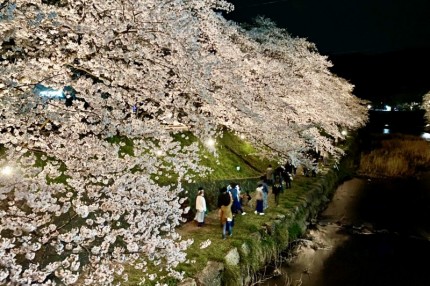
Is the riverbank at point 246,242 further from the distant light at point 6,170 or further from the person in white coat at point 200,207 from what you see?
the distant light at point 6,170

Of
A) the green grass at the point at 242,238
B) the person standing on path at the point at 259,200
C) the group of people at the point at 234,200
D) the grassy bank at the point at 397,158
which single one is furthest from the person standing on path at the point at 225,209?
the grassy bank at the point at 397,158

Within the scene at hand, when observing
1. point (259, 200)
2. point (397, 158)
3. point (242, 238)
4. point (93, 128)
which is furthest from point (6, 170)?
point (397, 158)

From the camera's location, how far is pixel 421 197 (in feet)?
75.4

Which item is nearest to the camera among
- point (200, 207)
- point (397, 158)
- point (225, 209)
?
point (225, 209)

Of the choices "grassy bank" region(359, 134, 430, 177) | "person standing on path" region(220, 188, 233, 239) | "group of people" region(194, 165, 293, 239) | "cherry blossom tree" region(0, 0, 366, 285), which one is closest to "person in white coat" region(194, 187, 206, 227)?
"group of people" region(194, 165, 293, 239)

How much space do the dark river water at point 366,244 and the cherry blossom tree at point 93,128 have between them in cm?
568

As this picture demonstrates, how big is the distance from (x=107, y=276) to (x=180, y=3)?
23.7ft

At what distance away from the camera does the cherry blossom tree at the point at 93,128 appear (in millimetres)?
6281

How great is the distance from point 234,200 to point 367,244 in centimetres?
651

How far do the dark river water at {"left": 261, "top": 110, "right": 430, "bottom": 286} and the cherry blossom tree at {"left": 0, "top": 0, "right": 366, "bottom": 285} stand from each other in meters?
5.68

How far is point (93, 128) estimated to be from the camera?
7.94m

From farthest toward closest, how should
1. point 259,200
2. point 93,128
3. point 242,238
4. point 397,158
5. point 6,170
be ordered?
point 397,158, point 259,200, point 242,238, point 93,128, point 6,170

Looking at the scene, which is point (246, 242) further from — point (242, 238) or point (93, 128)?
point (93, 128)

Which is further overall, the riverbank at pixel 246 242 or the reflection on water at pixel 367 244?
the reflection on water at pixel 367 244
